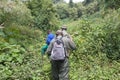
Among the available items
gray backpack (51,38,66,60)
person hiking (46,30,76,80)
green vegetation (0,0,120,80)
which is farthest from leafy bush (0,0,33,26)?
gray backpack (51,38,66,60)

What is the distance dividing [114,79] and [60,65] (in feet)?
6.21

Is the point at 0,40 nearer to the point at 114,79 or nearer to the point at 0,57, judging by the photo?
the point at 0,57

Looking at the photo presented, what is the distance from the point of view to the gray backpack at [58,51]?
8.52 m

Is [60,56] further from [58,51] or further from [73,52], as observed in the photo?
[73,52]

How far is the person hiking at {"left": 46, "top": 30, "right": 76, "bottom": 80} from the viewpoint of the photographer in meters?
8.54

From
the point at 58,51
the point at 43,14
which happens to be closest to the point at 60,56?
the point at 58,51

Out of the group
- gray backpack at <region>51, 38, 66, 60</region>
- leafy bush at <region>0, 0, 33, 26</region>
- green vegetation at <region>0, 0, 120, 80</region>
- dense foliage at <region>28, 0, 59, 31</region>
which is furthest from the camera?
dense foliage at <region>28, 0, 59, 31</region>

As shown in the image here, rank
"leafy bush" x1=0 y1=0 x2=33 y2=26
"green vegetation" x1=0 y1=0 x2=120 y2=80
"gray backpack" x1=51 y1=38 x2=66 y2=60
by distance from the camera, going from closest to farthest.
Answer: "gray backpack" x1=51 y1=38 x2=66 y2=60 < "green vegetation" x1=0 y1=0 x2=120 y2=80 < "leafy bush" x1=0 y1=0 x2=33 y2=26

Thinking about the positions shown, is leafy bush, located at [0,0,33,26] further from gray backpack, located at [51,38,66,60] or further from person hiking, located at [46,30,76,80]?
gray backpack, located at [51,38,66,60]

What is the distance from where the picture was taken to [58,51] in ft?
28.0

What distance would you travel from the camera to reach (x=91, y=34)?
13938 mm

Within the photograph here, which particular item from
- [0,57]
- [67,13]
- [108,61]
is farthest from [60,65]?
[67,13]

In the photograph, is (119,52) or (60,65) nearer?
(60,65)

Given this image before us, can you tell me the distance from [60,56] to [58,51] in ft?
0.50
